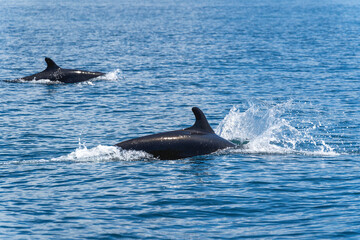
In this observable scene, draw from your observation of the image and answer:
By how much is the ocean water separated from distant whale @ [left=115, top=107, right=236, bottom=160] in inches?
10.7

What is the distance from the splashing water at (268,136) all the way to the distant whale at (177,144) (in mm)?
1391

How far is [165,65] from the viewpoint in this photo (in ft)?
168

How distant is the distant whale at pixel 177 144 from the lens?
70.1ft

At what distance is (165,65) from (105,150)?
29.5m

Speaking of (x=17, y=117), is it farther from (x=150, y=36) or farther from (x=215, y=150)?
(x=150, y=36)

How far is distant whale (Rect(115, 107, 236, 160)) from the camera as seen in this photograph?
21375mm

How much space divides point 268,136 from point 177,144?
4475mm

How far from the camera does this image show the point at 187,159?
2139 centimetres

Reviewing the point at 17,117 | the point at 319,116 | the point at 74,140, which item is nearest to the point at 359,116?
the point at 319,116

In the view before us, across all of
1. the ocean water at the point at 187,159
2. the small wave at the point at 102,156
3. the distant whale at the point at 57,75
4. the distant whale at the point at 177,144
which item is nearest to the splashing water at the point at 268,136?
the ocean water at the point at 187,159

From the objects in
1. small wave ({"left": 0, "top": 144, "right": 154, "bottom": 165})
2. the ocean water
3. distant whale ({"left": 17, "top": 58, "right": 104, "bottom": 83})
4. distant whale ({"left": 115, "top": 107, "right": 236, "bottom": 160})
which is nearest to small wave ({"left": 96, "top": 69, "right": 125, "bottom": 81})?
the ocean water

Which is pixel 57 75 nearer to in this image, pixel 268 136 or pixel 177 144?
pixel 268 136

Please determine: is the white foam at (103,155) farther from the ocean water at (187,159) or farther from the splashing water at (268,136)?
the splashing water at (268,136)

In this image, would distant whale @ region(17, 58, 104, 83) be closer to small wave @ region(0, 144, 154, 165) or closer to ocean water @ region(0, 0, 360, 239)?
ocean water @ region(0, 0, 360, 239)
